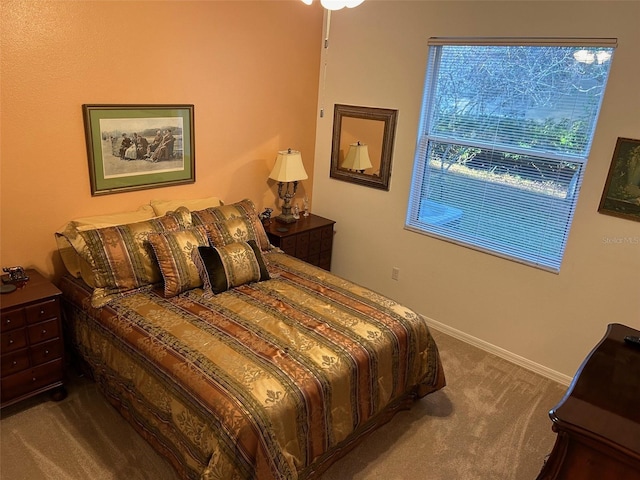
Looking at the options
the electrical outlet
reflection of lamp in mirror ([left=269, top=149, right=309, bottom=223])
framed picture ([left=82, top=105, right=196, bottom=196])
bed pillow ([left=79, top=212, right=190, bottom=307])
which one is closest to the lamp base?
reflection of lamp in mirror ([left=269, top=149, right=309, bottom=223])

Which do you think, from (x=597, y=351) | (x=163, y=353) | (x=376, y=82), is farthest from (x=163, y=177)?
(x=597, y=351)

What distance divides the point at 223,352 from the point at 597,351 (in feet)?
5.32

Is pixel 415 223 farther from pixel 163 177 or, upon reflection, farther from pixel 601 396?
pixel 601 396

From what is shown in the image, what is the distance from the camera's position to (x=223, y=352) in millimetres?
2150

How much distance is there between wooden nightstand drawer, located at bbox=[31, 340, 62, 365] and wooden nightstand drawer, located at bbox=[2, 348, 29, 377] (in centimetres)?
3

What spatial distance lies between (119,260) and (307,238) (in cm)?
167

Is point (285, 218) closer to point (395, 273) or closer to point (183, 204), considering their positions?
point (183, 204)

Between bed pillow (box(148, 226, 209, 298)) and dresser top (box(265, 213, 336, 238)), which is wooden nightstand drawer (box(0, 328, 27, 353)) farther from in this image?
dresser top (box(265, 213, 336, 238))

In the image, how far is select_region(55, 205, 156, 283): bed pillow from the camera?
105 inches

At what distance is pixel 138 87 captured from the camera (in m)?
2.99

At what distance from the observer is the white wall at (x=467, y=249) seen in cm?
275

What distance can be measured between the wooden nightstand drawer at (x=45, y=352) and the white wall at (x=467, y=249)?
251 cm

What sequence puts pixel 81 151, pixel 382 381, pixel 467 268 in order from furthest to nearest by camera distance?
pixel 467 268
pixel 81 151
pixel 382 381

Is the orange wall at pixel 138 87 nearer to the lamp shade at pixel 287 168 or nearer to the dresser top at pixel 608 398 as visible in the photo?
the lamp shade at pixel 287 168
